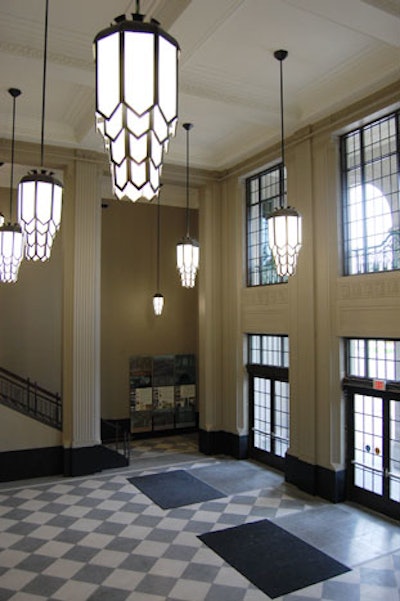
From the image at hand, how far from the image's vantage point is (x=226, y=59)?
6.63 meters

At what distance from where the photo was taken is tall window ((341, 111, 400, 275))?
7023mm

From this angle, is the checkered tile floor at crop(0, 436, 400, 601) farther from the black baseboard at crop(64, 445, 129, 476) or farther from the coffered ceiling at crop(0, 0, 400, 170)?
the coffered ceiling at crop(0, 0, 400, 170)

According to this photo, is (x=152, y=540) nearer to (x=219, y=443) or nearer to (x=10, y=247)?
(x=10, y=247)

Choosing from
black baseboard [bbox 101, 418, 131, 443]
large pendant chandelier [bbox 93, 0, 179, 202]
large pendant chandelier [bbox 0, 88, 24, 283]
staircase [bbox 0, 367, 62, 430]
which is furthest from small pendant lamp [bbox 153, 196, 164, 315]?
large pendant chandelier [bbox 93, 0, 179, 202]

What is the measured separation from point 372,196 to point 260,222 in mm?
2923

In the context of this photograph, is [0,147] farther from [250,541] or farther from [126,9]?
[250,541]

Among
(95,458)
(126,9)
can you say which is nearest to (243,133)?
(126,9)

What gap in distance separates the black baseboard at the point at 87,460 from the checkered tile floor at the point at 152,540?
0.71 feet

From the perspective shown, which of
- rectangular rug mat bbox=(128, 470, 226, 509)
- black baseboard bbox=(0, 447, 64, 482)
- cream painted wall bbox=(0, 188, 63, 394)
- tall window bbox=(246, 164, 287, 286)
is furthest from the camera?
cream painted wall bbox=(0, 188, 63, 394)

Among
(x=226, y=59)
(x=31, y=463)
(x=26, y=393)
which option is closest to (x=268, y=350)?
(x=31, y=463)

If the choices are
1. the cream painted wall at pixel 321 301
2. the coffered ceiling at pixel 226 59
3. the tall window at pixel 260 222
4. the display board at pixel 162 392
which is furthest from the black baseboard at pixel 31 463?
the coffered ceiling at pixel 226 59

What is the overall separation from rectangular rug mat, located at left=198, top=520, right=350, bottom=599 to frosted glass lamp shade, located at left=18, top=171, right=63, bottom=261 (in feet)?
13.9

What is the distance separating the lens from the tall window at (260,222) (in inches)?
378

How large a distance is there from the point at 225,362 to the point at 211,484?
283 centimetres
